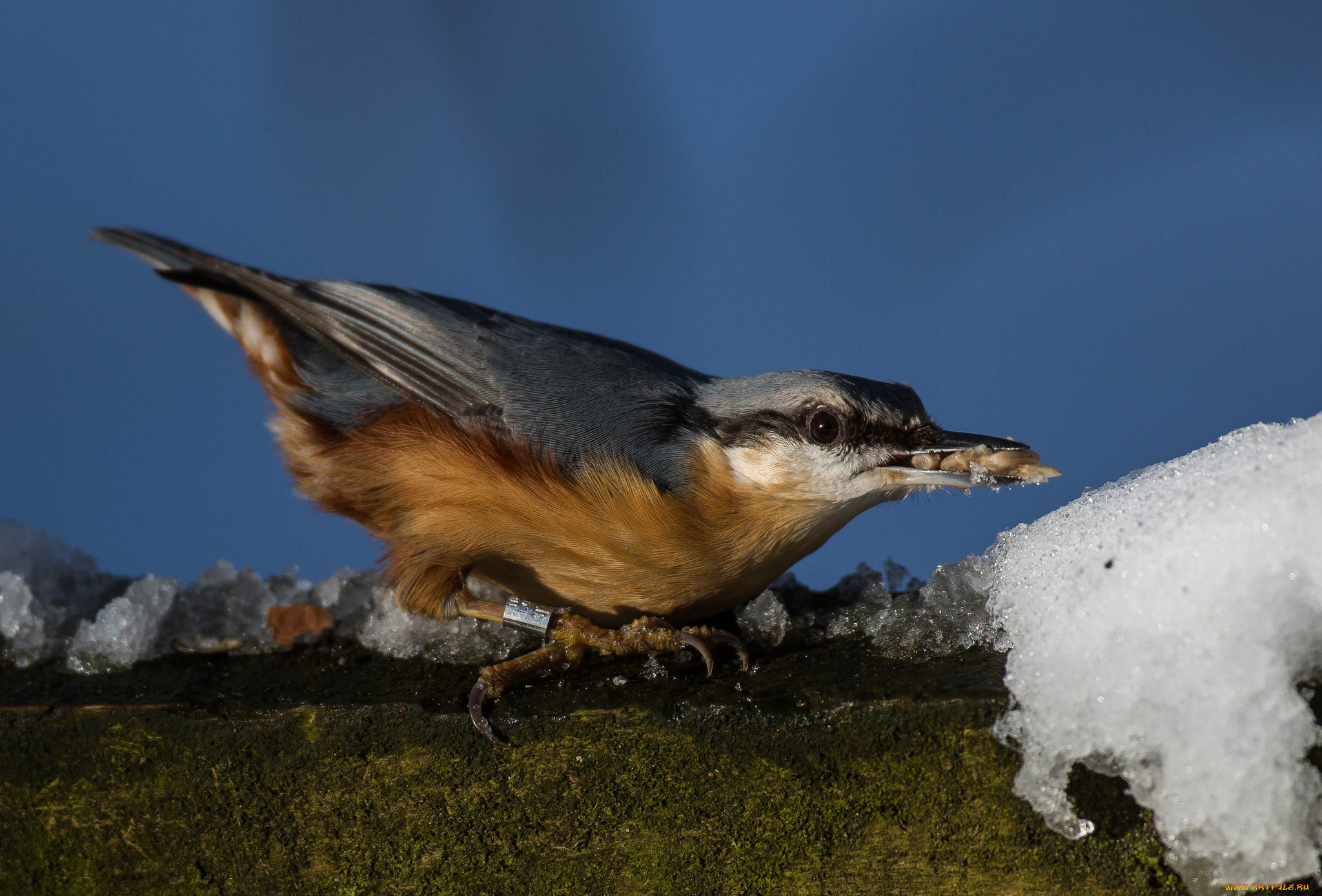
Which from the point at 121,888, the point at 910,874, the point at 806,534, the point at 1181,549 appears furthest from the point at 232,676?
the point at 1181,549

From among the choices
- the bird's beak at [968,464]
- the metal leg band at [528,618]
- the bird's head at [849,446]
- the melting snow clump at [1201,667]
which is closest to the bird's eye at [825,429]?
the bird's head at [849,446]

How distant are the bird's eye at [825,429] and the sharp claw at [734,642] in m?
0.47

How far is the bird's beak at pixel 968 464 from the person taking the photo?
1895 mm

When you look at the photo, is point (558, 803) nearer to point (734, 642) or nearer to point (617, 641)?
point (617, 641)

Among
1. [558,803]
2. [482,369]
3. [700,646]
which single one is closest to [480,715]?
[558,803]

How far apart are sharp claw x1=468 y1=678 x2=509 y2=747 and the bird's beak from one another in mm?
955

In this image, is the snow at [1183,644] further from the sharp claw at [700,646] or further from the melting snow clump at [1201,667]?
the sharp claw at [700,646]

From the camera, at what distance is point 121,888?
2016 mm

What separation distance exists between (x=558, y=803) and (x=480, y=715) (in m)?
0.23

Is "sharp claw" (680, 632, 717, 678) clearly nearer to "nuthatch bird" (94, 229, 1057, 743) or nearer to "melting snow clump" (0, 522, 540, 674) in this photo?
"nuthatch bird" (94, 229, 1057, 743)

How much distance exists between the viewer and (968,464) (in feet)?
6.32

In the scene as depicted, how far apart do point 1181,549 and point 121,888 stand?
2.23 meters

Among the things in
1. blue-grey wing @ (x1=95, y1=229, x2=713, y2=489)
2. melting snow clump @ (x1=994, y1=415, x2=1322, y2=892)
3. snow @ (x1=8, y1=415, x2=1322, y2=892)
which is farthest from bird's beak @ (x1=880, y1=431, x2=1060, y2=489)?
blue-grey wing @ (x1=95, y1=229, x2=713, y2=489)

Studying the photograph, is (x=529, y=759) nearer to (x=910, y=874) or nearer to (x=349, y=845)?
(x=349, y=845)
